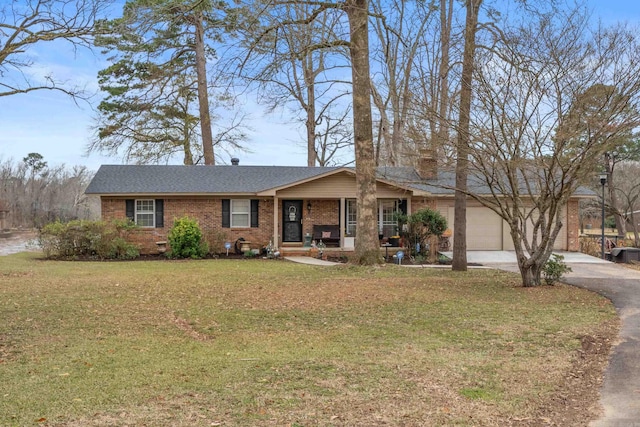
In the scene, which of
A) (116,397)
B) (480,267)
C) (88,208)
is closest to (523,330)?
(116,397)

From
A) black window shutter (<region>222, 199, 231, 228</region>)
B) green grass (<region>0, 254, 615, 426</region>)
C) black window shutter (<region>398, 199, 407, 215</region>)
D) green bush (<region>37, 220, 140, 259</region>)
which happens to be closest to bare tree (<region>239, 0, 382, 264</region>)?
green grass (<region>0, 254, 615, 426</region>)

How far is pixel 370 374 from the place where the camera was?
203 inches

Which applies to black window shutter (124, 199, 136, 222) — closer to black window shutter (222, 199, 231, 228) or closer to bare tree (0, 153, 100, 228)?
black window shutter (222, 199, 231, 228)

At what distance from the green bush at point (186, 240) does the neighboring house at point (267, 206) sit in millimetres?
928

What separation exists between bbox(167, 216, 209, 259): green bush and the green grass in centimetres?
686

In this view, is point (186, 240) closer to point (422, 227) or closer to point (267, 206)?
point (267, 206)

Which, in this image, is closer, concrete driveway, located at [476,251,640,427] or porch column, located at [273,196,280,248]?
concrete driveway, located at [476,251,640,427]

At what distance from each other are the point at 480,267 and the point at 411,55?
8.70m

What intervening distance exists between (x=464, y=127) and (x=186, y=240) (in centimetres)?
1118

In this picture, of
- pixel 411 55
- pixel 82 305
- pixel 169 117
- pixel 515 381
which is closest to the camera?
pixel 515 381

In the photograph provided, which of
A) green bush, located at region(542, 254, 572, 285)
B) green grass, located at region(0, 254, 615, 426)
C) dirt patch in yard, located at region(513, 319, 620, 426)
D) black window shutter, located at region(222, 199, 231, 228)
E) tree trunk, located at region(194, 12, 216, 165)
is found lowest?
dirt patch in yard, located at region(513, 319, 620, 426)

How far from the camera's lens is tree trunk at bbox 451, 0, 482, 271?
36.2 ft

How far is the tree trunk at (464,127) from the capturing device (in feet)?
36.2

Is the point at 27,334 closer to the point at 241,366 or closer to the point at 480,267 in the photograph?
the point at 241,366
